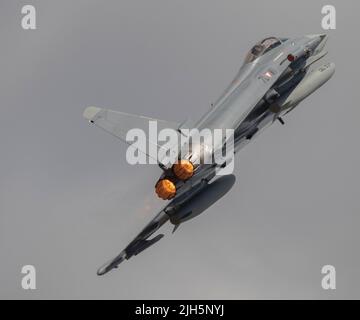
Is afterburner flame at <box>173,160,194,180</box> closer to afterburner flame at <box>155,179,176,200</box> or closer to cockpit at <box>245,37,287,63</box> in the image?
afterburner flame at <box>155,179,176,200</box>

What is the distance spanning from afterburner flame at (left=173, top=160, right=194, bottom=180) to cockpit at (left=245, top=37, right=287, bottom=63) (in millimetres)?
13245

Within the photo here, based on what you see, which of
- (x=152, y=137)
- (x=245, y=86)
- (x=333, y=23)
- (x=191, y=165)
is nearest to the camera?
(x=191, y=165)

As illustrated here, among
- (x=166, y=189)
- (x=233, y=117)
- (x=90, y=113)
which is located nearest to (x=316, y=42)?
(x=233, y=117)

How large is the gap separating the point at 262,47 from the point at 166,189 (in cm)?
1590

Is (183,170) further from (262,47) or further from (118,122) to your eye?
(262,47)

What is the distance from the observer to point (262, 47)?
5697 cm

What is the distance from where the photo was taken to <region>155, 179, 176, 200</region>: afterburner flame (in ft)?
150

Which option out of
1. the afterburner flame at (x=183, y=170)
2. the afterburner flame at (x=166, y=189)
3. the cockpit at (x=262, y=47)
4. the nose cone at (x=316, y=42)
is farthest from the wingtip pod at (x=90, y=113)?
the nose cone at (x=316, y=42)

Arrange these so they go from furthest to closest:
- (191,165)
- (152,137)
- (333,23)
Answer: (333,23) < (152,137) < (191,165)

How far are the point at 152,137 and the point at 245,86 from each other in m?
7.45

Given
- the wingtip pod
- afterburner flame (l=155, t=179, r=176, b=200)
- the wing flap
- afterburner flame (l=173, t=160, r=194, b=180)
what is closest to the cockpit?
the wing flap

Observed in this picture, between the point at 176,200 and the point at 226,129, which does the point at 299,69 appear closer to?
the point at 226,129

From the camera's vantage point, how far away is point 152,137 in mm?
49625

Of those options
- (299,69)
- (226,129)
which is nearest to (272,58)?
(299,69)
